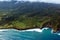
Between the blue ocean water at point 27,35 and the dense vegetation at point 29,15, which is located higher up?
the dense vegetation at point 29,15

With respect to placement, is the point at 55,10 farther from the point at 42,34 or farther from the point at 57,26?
the point at 42,34

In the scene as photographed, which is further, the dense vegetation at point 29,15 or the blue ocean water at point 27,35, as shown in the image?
the dense vegetation at point 29,15

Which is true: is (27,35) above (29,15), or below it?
below

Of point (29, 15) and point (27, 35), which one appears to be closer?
point (27, 35)

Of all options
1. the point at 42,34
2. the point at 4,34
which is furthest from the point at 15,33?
the point at 42,34

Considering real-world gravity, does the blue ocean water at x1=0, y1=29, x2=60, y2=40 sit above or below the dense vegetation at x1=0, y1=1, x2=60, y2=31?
below
